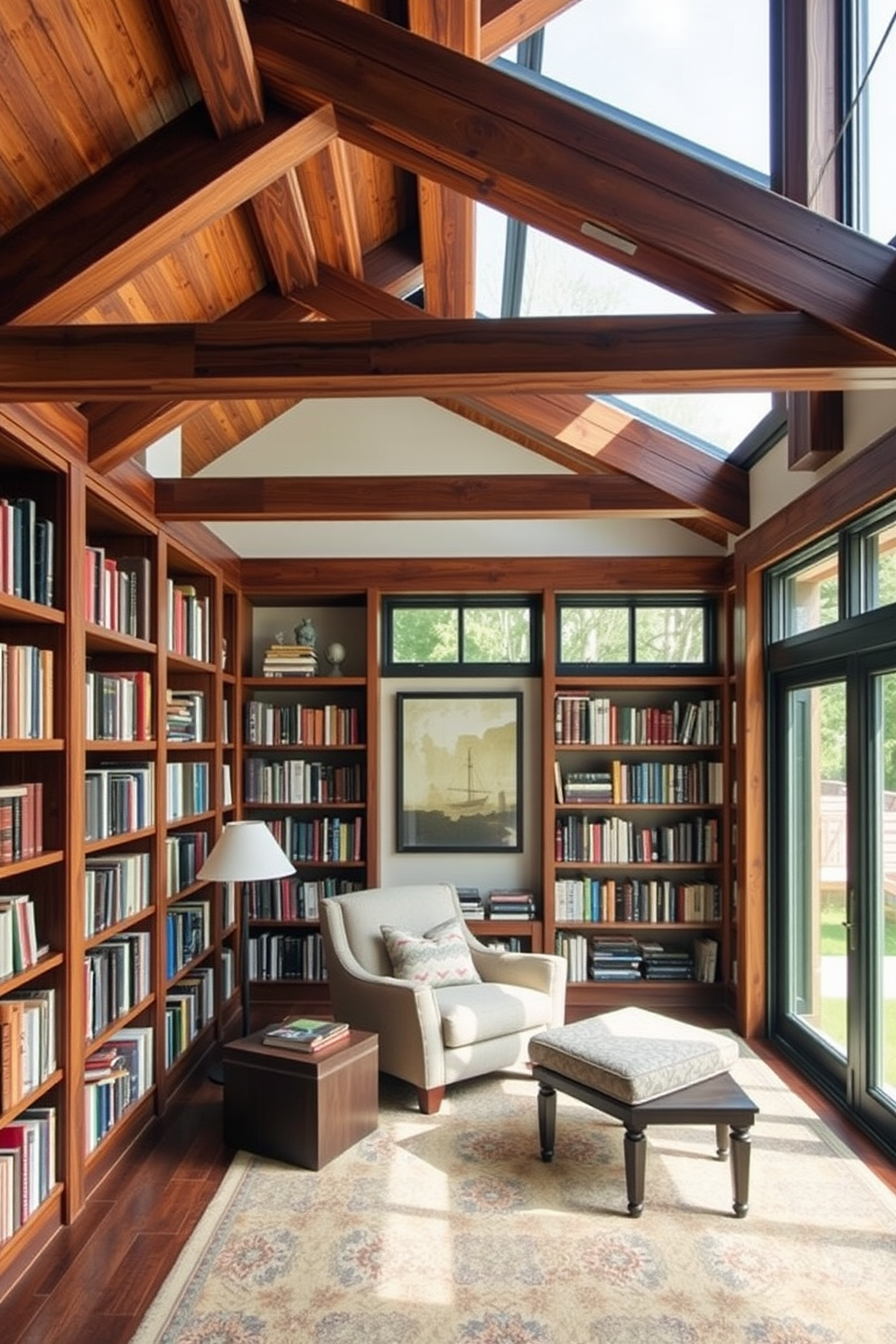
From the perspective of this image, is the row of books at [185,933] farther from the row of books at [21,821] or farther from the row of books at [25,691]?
the row of books at [25,691]

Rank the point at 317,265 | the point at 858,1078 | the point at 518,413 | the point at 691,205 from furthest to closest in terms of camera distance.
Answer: the point at 518,413 → the point at 317,265 → the point at 858,1078 → the point at 691,205

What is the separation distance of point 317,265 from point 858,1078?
4.13m

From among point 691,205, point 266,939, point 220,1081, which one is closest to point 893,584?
point 691,205

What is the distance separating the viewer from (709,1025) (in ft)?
16.9

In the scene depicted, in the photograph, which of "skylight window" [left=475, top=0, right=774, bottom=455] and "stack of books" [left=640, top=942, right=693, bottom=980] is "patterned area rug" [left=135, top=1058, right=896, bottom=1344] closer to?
"stack of books" [left=640, top=942, right=693, bottom=980]

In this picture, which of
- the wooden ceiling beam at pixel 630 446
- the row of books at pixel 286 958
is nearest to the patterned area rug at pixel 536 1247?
the row of books at pixel 286 958

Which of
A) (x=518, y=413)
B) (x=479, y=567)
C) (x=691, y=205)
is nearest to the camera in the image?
(x=691, y=205)

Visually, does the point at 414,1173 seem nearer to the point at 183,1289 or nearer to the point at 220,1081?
the point at 183,1289

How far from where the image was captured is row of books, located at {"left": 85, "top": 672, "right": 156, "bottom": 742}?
11.6ft

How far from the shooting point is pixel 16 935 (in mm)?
2844

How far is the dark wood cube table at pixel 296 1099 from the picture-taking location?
3500 millimetres

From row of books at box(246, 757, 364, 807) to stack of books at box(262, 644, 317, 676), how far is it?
54cm

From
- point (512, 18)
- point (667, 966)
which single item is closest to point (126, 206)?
point (512, 18)

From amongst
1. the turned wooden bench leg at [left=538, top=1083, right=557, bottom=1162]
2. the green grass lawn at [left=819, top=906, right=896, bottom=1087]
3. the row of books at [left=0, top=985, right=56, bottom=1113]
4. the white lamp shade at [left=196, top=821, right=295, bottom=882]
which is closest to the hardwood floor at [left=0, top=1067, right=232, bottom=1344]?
the row of books at [left=0, top=985, right=56, bottom=1113]
